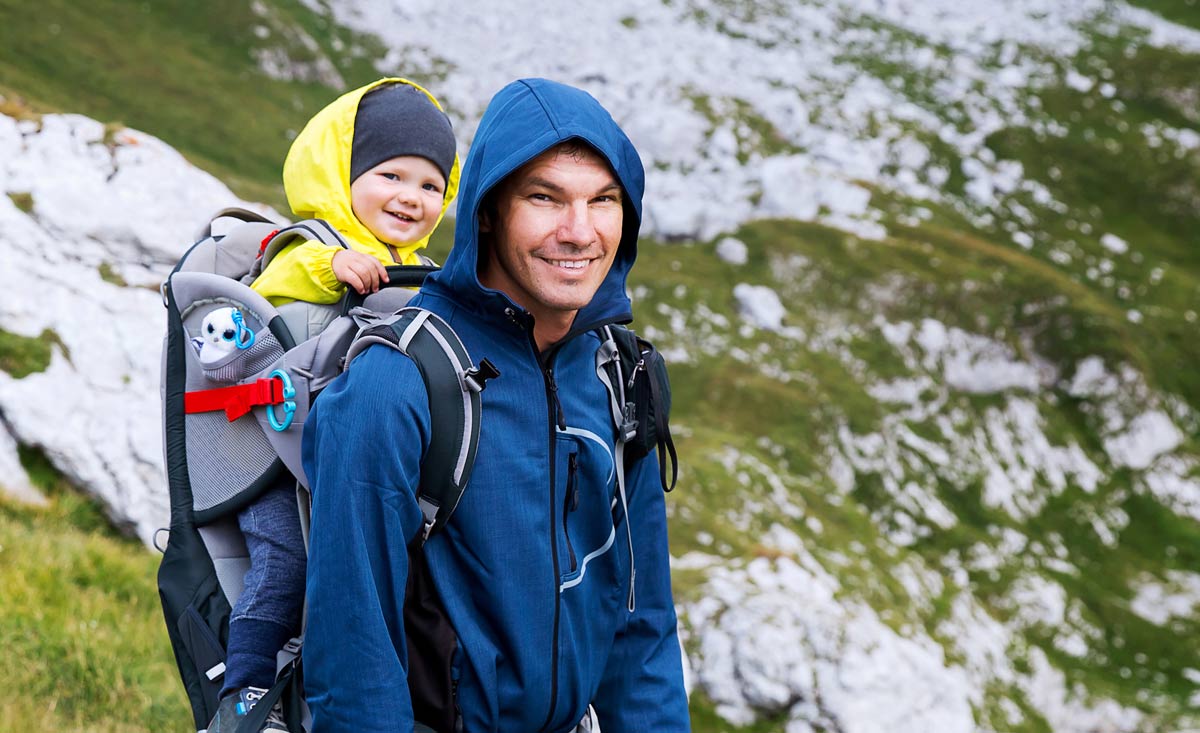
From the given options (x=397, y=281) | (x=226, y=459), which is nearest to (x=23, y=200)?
(x=397, y=281)

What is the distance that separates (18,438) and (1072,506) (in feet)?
127

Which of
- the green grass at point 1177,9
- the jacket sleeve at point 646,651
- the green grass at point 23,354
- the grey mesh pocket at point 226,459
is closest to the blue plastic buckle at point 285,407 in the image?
the grey mesh pocket at point 226,459

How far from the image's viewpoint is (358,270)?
4555mm

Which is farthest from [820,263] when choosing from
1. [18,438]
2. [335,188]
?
[335,188]

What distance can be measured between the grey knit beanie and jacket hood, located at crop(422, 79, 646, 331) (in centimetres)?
138

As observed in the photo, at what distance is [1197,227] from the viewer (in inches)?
2267

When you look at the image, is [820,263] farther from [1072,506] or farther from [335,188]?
[335,188]

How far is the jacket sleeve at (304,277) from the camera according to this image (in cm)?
465

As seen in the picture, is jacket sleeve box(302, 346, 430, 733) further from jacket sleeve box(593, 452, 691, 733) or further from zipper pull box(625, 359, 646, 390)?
jacket sleeve box(593, 452, 691, 733)

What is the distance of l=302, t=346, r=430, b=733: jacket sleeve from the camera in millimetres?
3387

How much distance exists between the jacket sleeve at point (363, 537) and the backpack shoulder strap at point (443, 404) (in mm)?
61

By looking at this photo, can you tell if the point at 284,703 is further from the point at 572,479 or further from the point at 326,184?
the point at 326,184

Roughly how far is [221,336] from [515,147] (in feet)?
5.64

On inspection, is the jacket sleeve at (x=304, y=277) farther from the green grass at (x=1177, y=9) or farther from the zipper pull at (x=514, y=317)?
the green grass at (x=1177, y=9)
